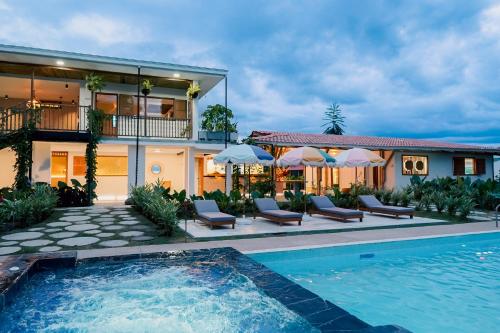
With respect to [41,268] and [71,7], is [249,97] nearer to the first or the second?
[71,7]

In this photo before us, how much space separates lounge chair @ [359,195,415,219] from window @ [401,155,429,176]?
956 centimetres

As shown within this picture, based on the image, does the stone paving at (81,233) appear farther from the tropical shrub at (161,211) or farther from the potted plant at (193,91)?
the potted plant at (193,91)

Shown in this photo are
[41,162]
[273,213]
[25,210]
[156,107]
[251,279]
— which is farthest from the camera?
[156,107]

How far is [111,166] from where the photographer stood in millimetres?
19766

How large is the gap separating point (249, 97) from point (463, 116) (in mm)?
47814

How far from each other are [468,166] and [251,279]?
78.4 feet

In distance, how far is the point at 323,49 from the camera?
26.1 meters

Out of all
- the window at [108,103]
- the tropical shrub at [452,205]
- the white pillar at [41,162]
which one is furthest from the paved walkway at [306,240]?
the window at [108,103]

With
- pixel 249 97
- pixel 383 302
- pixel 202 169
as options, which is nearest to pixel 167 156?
pixel 202 169

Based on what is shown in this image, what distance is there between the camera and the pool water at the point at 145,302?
427cm

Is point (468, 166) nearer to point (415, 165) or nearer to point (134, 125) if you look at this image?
point (415, 165)

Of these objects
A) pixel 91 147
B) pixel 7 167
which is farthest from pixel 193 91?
pixel 7 167

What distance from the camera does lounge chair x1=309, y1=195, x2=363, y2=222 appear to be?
437 inches

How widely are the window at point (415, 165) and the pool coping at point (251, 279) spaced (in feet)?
59.5
